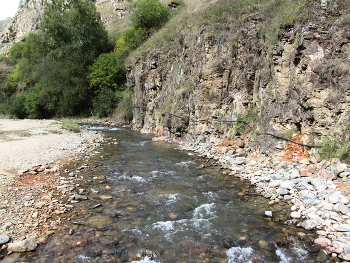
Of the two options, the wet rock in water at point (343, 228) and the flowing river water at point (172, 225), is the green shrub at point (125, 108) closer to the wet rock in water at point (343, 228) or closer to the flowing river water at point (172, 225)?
the flowing river water at point (172, 225)

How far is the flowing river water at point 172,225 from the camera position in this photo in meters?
4.73

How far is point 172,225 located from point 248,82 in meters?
10.1

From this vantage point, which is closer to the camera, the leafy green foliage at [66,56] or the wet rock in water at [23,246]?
the wet rock in water at [23,246]

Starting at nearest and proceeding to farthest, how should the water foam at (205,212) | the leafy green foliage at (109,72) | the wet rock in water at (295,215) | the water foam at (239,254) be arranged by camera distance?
the water foam at (239,254), the wet rock in water at (295,215), the water foam at (205,212), the leafy green foliage at (109,72)

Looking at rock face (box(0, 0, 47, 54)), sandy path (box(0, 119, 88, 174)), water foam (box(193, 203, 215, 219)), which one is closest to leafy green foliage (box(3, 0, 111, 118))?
sandy path (box(0, 119, 88, 174))

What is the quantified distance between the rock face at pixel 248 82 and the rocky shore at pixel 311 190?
138cm

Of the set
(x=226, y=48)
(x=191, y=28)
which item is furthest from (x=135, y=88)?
(x=226, y=48)

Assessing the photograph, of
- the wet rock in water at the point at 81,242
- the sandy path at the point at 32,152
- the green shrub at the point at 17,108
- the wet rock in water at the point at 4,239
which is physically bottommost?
the wet rock in water at the point at 81,242

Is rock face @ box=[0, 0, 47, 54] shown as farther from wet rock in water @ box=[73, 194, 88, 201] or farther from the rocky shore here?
the rocky shore

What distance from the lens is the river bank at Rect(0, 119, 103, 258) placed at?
5.13 meters

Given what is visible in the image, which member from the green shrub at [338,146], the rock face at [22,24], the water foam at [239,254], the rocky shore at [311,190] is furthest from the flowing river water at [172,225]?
the rock face at [22,24]

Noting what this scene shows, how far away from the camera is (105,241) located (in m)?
5.12

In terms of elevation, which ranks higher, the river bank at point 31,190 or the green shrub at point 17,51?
the green shrub at point 17,51

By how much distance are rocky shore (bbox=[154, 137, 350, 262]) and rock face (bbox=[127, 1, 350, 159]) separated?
1.38 meters
